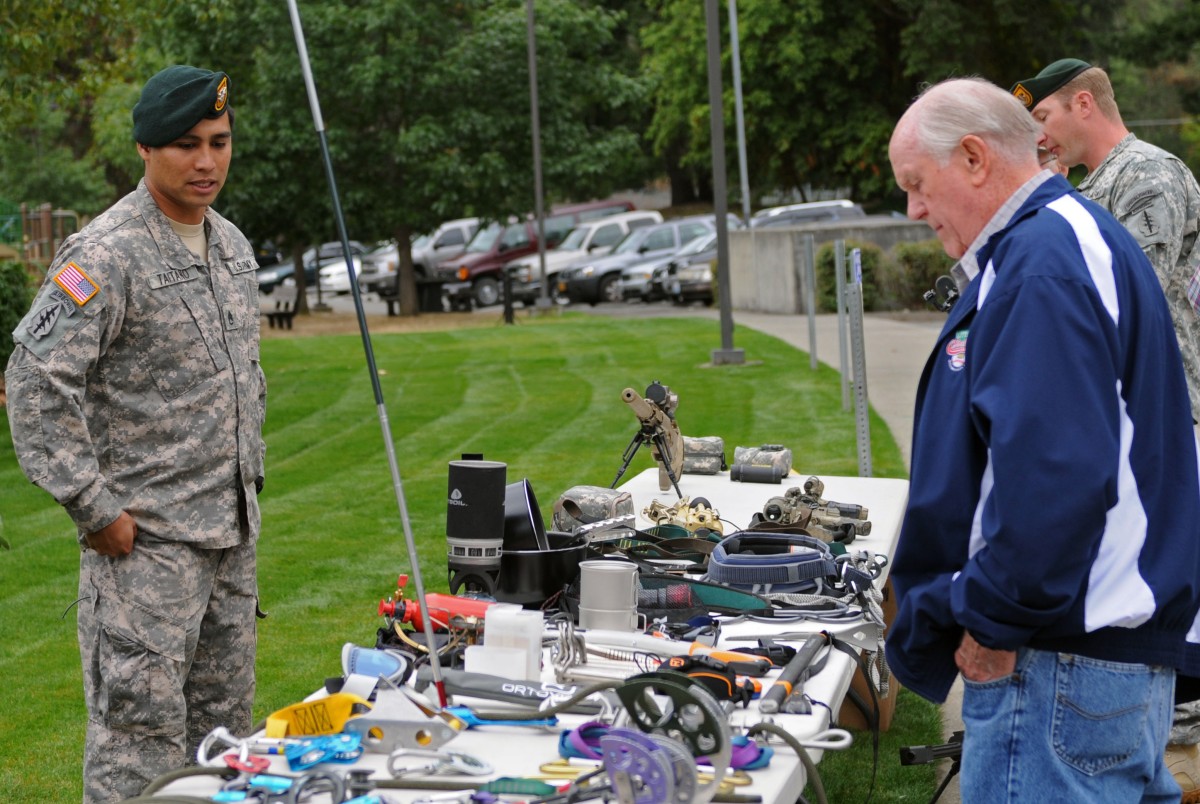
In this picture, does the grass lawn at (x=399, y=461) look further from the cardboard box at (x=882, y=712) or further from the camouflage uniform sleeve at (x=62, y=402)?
the camouflage uniform sleeve at (x=62, y=402)

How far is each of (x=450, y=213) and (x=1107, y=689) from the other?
24.7m

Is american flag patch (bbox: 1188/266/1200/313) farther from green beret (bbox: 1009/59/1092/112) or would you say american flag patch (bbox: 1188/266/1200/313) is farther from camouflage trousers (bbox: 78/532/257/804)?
camouflage trousers (bbox: 78/532/257/804)

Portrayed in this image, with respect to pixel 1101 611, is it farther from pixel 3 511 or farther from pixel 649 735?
pixel 3 511

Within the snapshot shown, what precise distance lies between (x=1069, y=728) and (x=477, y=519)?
1.65 metres

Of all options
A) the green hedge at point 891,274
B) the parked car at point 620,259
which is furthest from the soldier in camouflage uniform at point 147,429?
the parked car at point 620,259

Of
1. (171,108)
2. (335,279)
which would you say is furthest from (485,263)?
(171,108)

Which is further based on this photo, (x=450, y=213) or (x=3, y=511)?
(x=450, y=213)

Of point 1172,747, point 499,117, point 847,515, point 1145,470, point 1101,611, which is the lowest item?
point 1172,747

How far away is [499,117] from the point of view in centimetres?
2622

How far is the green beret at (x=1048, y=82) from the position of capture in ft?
15.1

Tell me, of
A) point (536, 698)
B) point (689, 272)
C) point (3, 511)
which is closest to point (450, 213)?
point (689, 272)

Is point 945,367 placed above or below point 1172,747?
above

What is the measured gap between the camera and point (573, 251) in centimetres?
3222

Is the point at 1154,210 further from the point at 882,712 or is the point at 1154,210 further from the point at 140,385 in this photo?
the point at 140,385
